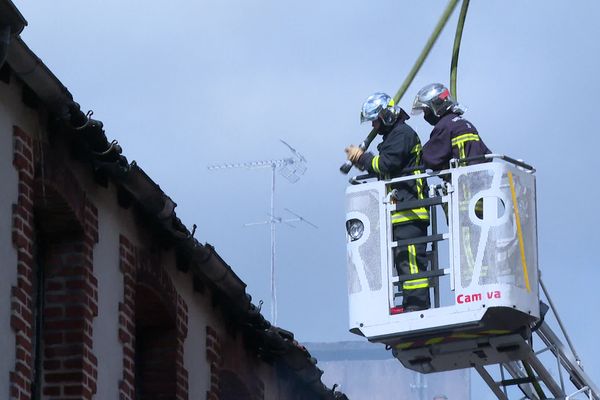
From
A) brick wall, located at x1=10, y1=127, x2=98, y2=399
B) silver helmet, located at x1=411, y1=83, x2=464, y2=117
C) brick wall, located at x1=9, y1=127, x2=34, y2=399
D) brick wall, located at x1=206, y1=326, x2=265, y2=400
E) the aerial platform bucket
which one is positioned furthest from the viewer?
brick wall, located at x1=206, y1=326, x2=265, y2=400

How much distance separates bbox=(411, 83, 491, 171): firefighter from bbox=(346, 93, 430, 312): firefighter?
17cm

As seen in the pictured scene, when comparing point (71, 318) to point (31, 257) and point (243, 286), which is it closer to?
point (31, 257)

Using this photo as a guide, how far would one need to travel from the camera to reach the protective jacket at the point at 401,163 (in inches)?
642

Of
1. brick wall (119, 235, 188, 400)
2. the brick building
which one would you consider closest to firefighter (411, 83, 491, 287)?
the brick building

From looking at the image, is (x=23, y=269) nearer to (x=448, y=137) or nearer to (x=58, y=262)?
(x=58, y=262)

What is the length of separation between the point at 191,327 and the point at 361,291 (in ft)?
5.95

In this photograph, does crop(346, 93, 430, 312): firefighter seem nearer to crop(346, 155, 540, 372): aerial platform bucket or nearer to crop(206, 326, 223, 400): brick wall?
crop(346, 155, 540, 372): aerial platform bucket

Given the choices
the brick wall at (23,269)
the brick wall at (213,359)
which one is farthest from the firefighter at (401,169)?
the brick wall at (23,269)

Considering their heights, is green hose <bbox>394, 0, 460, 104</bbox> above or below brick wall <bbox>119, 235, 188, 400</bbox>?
above

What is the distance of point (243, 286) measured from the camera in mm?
17688

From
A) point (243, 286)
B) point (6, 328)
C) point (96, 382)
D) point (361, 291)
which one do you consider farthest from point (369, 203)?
point (6, 328)

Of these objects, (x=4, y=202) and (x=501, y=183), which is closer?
(x=4, y=202)

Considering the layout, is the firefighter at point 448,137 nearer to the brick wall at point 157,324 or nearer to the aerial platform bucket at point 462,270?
the aerial platform bucket at point 462,270

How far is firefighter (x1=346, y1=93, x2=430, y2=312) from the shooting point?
16.0 metres
